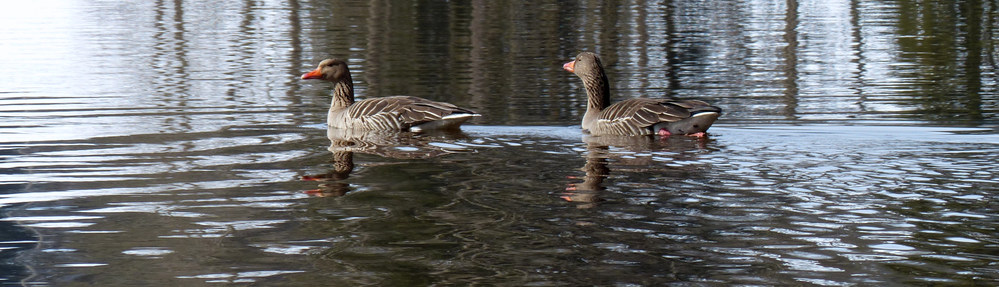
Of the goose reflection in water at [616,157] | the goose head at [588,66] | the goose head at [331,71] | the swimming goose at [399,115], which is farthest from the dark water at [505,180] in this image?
the goose head at [588,66]

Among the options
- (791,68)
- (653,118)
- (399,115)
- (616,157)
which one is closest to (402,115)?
(399,115)

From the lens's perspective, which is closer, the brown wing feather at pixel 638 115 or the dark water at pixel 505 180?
the dark water at pixel 505 180

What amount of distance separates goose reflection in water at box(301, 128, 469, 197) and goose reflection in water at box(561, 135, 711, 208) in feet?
5.21

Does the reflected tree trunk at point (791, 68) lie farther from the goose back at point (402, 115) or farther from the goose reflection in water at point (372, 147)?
the goose reflection in water at point (372, 147)

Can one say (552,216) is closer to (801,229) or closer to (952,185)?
(801,229)

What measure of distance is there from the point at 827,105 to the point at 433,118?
6.28 m

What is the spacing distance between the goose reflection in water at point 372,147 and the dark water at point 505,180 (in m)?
0.06

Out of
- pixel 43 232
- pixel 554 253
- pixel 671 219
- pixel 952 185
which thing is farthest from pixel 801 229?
pixel 43 232

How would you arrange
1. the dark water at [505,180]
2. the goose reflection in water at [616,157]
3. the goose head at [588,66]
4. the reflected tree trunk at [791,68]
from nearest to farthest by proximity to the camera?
the dark water at [505,180] → the goose reflection in water at [616,157] → the goose head at [588,66] → the reflected tree trunk at [791,68]

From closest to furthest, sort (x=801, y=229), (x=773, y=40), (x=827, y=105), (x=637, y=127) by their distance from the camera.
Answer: (x=801, y=229) → (x=637, y=127) → (x=827, y=105) → (x=773, y=40)

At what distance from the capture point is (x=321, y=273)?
8.45m

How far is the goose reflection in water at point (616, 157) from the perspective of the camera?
11.5 metres

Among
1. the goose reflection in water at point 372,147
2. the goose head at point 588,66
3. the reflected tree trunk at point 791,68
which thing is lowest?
the reflected tree trunk at point 791,68

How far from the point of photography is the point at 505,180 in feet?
40.3
